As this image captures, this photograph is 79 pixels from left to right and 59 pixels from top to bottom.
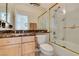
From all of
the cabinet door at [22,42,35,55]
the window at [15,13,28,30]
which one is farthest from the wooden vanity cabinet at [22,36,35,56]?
the window at [15,13,28,30]

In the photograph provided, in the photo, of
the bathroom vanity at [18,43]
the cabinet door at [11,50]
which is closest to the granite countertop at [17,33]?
the bathroom vanity at [18,43]

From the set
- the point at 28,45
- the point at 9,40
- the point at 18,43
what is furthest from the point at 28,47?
the point at 9,40

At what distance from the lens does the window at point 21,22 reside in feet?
4.18

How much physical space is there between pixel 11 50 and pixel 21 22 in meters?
0.36

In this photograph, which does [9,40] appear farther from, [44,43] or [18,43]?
[44,43]

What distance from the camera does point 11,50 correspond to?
4.04 feet

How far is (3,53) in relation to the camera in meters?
1.19

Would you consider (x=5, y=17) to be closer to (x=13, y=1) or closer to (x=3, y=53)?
(x=13, y=1)

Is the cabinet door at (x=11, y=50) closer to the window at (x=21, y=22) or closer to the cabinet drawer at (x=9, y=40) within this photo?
the cabinet drawer at (x=9, y=40)

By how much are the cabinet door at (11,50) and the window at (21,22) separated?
226mm

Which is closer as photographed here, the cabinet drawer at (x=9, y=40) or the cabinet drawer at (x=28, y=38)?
the cabinet drawer at (x=9, y=40)

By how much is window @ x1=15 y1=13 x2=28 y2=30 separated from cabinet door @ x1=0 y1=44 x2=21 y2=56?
0.23 m

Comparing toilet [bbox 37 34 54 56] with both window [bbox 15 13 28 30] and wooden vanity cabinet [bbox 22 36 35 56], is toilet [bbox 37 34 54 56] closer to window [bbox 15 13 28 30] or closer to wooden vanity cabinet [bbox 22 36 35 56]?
wooden vanity cabinet [bbox 22 36 35 56]

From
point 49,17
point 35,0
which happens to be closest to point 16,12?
point 35,0
